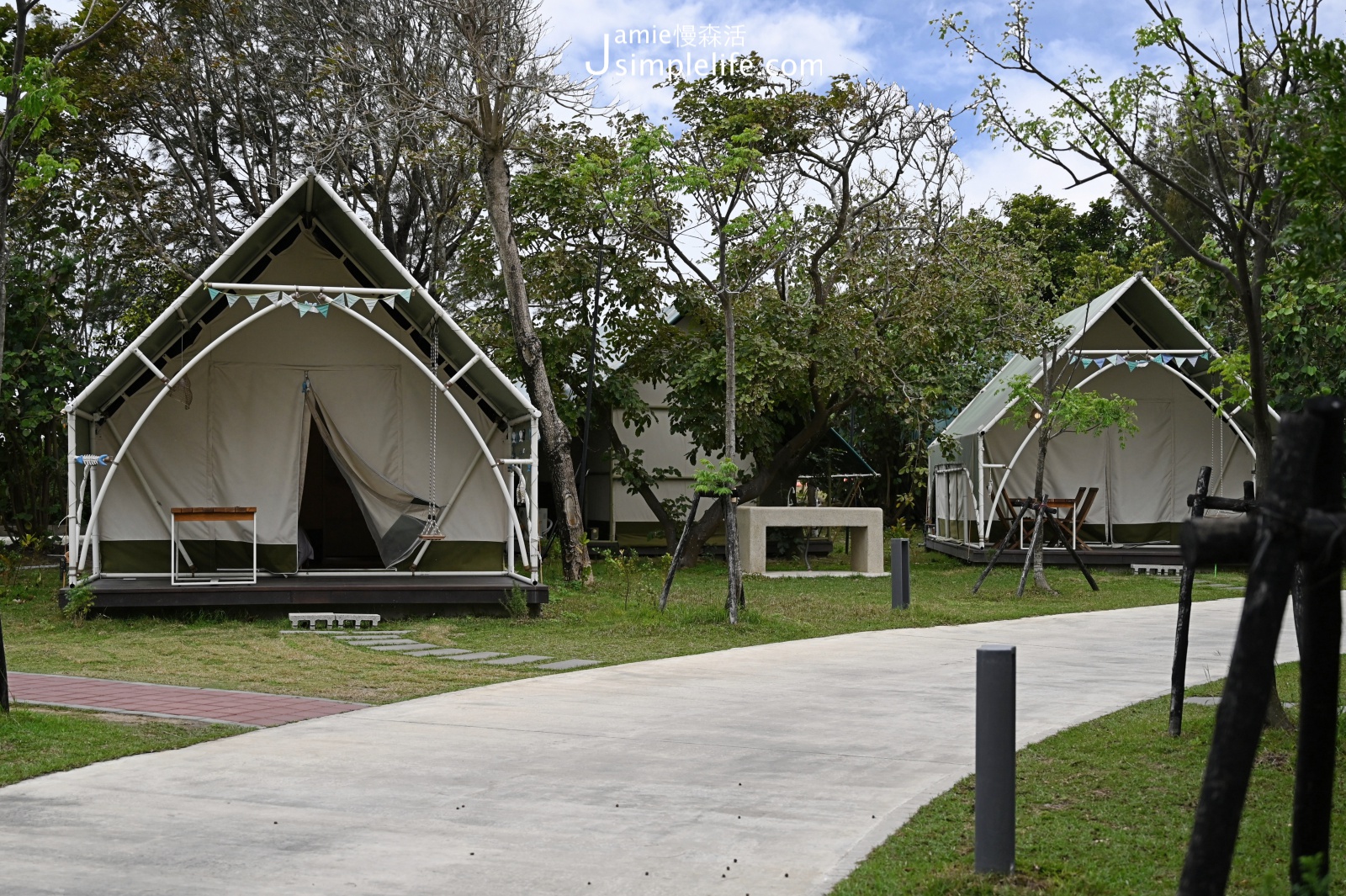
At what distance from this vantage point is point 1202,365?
22594 millimetres

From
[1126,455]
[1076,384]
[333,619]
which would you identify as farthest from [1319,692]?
[1126,455]

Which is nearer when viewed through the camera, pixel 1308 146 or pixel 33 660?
pixel 1308 146

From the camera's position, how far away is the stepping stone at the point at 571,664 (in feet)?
35.3

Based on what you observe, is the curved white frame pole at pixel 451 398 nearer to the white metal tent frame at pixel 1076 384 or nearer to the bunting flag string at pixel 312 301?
the bunting flag string at pixel 312 301

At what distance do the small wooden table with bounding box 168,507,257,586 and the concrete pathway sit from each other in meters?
5.74

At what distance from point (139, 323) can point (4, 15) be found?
6438 millimetres

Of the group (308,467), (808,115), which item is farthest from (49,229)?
(808,115)

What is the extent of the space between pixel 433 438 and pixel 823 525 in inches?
283

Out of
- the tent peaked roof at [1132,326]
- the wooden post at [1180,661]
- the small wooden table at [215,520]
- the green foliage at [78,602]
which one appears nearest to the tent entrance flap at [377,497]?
the small wooden table at [215,520]

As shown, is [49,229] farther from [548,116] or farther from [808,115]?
[808,115]

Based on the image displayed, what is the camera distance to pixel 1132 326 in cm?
2273

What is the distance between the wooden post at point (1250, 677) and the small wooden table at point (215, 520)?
1270cm

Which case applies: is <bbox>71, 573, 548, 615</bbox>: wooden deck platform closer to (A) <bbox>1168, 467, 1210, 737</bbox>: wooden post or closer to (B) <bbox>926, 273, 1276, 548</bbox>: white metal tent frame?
(A) <bbox>1168, 467, 1210, 737</bbox>: wooden post

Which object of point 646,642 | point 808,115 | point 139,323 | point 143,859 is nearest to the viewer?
point 143,859
